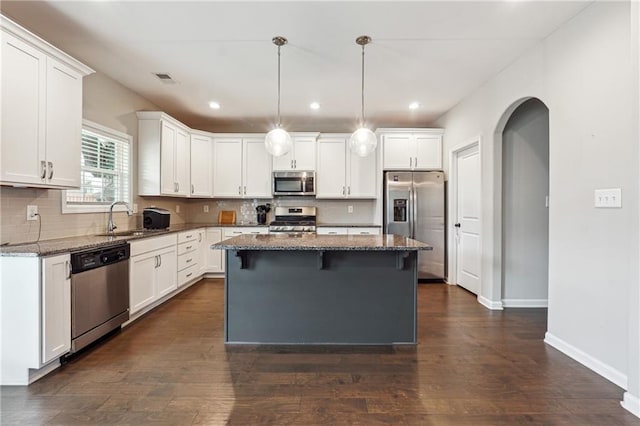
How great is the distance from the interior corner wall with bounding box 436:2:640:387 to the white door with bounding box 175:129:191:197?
4535mm

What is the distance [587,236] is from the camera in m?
2.40

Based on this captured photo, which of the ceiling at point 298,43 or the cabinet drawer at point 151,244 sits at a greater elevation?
the ceiling at point 298,43

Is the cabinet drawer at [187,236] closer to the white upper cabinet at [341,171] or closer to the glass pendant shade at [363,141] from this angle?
the white upper cabinet at [341,171]

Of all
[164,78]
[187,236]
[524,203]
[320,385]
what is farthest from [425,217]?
[164,78]

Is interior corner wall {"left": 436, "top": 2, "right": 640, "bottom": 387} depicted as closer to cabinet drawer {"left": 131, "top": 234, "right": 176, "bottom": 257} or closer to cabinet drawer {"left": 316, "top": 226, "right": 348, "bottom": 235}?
cabinet drawer {"left": 316, "top": 226, "right": 348, "bottom": 235}

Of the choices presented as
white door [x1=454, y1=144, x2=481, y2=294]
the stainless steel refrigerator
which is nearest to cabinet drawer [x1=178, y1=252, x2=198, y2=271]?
the stainless steel refrigerator

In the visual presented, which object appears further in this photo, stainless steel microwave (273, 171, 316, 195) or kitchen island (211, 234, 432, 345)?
stainless steel microwave (273, 171, 316, 195)

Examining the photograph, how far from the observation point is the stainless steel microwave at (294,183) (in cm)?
538

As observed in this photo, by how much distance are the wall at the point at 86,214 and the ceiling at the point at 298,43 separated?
187 mm

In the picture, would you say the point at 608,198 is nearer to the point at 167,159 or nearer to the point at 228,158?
the point at 167,159

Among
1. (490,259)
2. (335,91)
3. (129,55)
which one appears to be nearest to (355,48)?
(335,91)

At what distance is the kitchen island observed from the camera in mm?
2785

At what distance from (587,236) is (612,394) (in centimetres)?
107

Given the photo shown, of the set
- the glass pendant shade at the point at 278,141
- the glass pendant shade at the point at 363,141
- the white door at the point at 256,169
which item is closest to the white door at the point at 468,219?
the glass pendant shade at the point at 363,141
